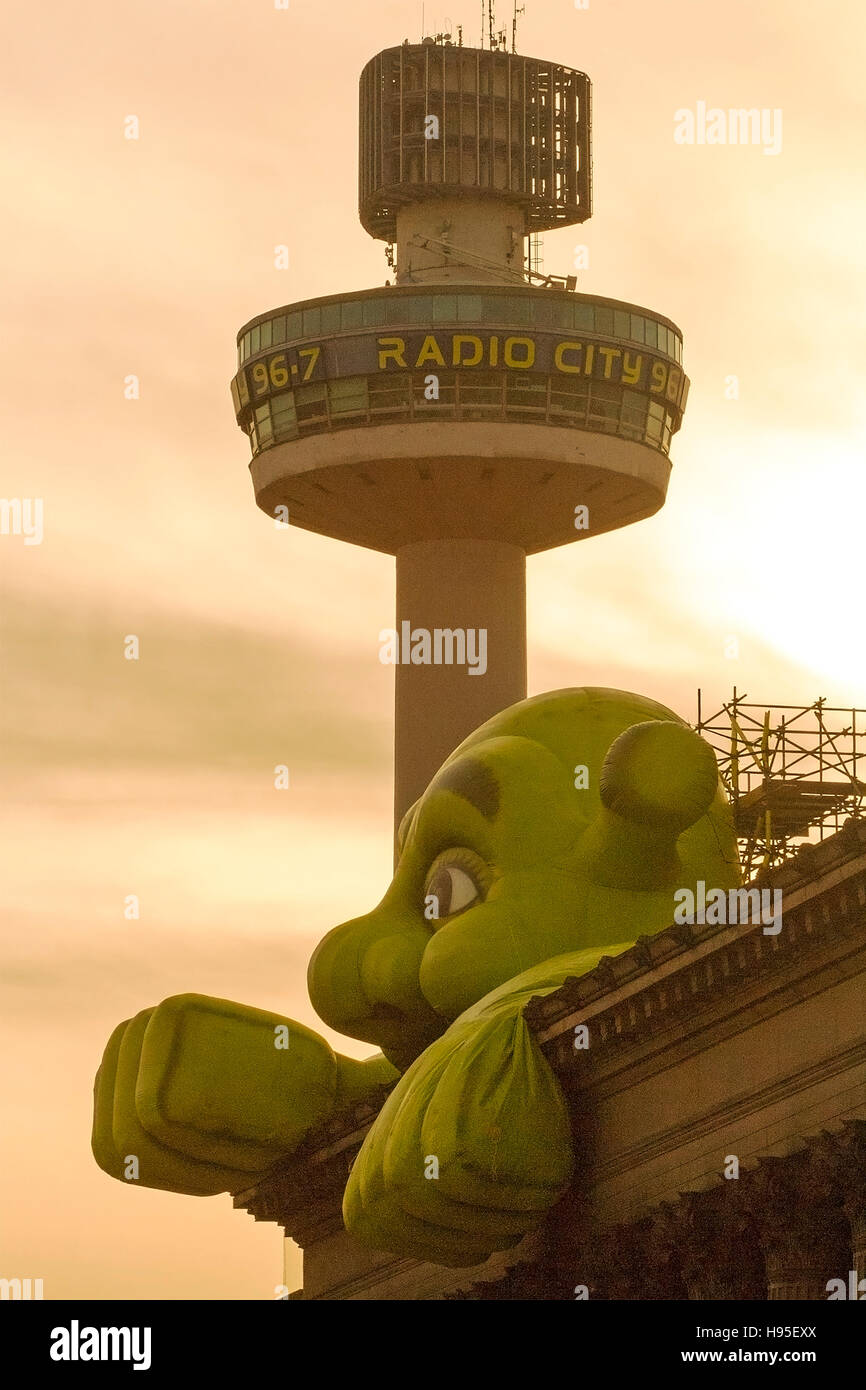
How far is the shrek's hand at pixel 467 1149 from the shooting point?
118ft

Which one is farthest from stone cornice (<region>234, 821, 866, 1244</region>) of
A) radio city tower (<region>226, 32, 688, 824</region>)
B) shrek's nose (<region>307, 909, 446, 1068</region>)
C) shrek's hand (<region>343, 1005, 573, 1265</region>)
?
radio city tower (<region>226, 32, 688, 824</region>)

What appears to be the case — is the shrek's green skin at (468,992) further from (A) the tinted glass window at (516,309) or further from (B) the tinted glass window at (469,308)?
(A) the tinted glass window at (516,309)

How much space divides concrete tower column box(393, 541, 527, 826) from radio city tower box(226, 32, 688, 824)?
0.22 feet

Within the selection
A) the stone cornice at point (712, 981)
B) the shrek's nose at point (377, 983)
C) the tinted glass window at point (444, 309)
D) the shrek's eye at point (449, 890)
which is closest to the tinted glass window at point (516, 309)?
the tinted glass window at point (444, 309)

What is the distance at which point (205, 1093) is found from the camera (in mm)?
Result: 46469

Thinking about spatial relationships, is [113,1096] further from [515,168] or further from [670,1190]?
[515,168]

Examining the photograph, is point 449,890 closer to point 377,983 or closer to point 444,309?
point 377,983

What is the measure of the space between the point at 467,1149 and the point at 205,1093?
37.6ft

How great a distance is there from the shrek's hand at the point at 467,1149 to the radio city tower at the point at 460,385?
153 feet

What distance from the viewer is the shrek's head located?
38.8 m

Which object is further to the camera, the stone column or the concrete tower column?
the concrete tower column

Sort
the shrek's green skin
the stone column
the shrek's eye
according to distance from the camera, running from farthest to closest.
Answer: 1. the shrek's eye
2. the shrek's green skin
3. the stone column

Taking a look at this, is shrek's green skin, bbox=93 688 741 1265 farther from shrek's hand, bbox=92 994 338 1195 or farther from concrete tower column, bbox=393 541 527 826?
concrete tower column, bbox=393 541 527 826
